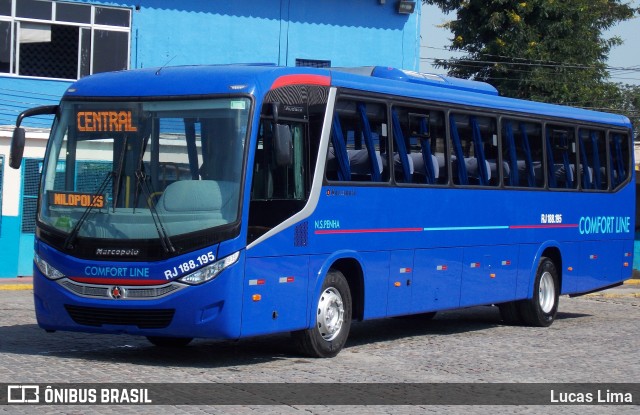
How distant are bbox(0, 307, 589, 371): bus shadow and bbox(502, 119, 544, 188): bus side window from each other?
7.18 ft

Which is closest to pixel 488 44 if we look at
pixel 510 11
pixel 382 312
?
pixel 510 11

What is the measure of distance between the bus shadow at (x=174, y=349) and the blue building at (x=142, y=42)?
1097 cm

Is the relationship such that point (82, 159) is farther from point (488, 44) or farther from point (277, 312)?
point (488, 44)

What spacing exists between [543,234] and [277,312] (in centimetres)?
663

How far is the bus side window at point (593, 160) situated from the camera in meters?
18.2

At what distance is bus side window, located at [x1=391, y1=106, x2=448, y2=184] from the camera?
13.7 meters

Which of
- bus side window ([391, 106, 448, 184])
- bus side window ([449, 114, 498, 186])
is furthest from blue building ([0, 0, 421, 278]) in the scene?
bus side window ([391, 106, 448, 184])

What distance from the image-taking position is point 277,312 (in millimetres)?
11492

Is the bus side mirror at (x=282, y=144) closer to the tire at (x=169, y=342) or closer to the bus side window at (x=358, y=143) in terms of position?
the bus side window at (x=358, y=143)

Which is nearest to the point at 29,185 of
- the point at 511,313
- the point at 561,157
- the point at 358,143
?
the point at 511,313

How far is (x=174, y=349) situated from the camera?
42.8ft

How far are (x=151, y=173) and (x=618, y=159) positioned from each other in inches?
404

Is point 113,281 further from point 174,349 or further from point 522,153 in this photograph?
point 522,153

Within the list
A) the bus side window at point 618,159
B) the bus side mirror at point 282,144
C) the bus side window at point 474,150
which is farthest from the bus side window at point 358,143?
the bus side window at point 618,159
